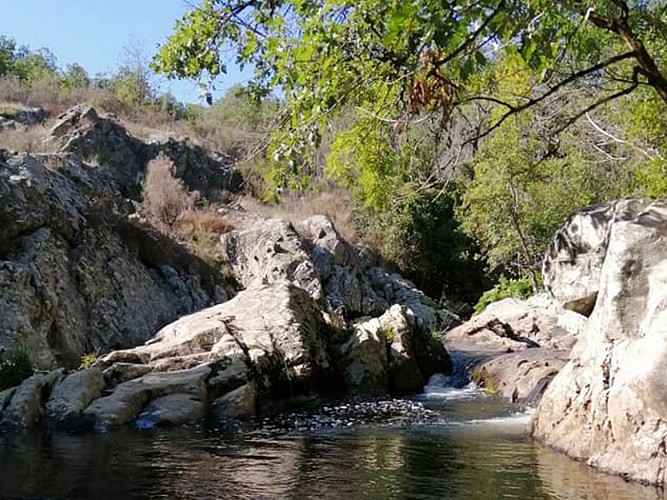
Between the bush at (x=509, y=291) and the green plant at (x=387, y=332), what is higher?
the bush at (x=509, y=291)

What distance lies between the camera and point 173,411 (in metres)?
12.2

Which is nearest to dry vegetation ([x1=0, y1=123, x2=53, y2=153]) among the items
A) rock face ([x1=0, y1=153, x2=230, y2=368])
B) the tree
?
rock face ([x1=0, y1=153, x2=230, y2=368])

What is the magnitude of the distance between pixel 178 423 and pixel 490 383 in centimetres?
811

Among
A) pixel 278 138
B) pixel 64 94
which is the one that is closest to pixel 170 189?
pixel 64 94

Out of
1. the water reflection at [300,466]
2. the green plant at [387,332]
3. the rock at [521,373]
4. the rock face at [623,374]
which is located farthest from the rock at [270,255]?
the rock face at [623,374]

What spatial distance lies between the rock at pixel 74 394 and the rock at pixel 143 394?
0.16m

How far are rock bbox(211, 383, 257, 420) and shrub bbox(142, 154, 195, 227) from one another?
50.1 feet

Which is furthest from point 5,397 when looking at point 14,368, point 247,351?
point 247,351

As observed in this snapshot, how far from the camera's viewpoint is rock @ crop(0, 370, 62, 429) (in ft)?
37.6

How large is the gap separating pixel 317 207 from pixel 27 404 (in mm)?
25524

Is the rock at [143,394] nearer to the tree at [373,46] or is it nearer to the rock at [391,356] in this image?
the rock at [391,356]

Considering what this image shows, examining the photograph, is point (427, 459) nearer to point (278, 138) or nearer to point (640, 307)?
point (640, 307)

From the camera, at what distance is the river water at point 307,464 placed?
786cm

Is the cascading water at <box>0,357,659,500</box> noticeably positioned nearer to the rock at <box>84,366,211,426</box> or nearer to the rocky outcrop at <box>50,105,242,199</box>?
the rock at <box>84,366,211,426</box>
